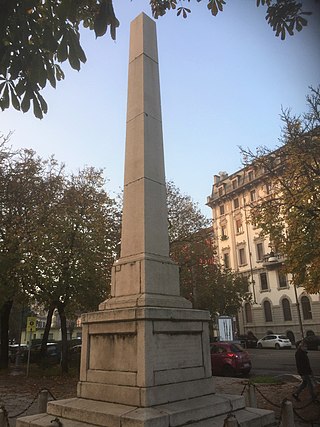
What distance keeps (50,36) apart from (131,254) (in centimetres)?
359

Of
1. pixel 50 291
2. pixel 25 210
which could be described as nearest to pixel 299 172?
pixel 50 291

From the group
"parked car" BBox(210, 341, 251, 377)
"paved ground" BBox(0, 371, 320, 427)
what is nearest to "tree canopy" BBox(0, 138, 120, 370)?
"paved ground" BBox(0, 371, 320, 427)

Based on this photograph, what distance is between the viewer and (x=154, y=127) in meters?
7.41

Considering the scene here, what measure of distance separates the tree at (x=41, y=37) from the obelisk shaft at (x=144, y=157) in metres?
2.65

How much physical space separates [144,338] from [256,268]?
4357 cm

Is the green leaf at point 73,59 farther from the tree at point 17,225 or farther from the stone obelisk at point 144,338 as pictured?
the tree at point 17,225

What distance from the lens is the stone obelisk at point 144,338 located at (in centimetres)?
522

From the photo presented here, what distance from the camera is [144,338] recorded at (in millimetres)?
5312

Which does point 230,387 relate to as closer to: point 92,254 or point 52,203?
point 92,254

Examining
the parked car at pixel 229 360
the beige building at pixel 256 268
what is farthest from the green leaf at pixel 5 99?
the beige building at pixel 256 268

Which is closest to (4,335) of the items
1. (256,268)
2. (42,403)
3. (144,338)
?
(42,403)

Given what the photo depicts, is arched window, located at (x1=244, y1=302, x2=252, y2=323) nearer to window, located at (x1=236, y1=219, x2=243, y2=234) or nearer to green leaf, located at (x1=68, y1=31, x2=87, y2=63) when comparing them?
window, located at (x1=236, y1=219, x2=243, y2=234)

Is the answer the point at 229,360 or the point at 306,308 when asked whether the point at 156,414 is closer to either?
the point at 229,360

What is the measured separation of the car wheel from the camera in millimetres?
17094
